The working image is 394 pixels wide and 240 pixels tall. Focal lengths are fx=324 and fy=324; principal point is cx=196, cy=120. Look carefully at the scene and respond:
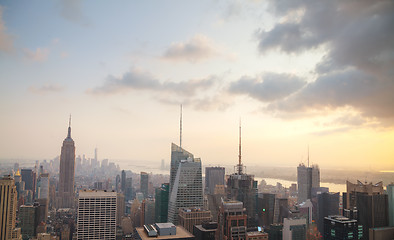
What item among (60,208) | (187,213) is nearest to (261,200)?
(187,213)

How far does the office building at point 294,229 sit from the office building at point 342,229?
5.38 ft

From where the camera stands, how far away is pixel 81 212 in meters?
16.5

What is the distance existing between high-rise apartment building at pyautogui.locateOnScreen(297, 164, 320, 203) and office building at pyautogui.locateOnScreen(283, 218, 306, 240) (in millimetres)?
7102

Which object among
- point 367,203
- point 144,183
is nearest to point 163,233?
point 367,203

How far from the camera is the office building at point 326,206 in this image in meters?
18.7

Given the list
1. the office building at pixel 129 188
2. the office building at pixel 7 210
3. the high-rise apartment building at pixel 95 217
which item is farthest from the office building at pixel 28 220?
the office building at pixel 129 188

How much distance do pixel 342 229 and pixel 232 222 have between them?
5153 millimetres

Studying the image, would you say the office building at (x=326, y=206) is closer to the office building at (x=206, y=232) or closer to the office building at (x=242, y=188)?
the office building at (x=242, y=188)

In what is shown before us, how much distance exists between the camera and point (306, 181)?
24.8 m

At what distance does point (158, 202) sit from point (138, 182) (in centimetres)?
1268

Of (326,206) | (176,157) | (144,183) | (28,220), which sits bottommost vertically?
(28,220)

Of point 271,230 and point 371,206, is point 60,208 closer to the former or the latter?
point 271,230

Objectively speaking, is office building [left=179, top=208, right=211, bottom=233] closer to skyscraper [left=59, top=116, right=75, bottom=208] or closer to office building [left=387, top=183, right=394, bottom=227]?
office building [left=387, top=183, right=394, bottom=227]

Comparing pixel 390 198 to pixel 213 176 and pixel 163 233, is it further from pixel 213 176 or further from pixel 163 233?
pixel 213 176
